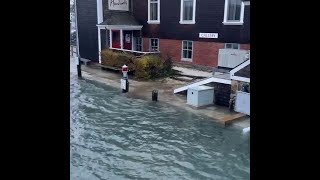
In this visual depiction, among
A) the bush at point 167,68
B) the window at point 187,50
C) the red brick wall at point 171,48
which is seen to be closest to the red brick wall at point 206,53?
the window at point 187,50

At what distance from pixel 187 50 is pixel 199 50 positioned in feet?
3.59

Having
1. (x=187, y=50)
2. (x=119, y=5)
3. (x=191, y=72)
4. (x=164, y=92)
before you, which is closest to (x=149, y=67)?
(x=191, y=72)

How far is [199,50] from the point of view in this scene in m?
20.2

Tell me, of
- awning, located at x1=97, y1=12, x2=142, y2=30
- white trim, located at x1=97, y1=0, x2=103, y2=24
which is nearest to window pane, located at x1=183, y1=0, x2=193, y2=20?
awning, located at x1=97, y1=12, x2=142, y2=30

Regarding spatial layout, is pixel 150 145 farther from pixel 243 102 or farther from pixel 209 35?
pixel 209 35

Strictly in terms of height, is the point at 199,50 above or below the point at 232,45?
below

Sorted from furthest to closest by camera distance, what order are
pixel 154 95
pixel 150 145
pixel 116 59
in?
pixel 116 59, pixel 154 95, pixel 150 145

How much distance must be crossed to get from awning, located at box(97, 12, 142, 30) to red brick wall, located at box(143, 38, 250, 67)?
8.22 ft

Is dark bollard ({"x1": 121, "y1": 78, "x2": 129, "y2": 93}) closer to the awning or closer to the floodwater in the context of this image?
the floodwater

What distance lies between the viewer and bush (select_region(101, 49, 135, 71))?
19.6 metres

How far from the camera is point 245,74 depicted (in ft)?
38.9

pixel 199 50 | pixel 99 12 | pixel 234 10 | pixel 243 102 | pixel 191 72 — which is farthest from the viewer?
pixel 99 12

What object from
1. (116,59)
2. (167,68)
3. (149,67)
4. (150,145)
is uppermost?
(116,59)

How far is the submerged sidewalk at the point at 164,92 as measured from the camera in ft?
37.4
